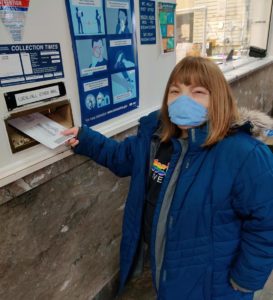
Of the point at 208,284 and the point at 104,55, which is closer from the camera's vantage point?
the point at 208,284

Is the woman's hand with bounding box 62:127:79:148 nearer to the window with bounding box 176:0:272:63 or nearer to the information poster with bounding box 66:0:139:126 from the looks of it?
the information poster with bounding box 66:0:139:126

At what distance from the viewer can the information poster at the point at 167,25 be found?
144 cm

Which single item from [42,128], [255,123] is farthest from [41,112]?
[255,123]

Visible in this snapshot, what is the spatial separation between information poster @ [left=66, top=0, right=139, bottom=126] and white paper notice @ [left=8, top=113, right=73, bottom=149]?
0.52 feet

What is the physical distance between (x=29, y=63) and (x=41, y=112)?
193mm

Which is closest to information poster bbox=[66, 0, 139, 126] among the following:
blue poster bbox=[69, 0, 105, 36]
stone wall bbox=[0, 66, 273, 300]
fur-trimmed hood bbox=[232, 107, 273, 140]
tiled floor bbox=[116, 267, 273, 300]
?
blue poster bbox=[69, 0, 105, 36]

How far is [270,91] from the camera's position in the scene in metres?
4.17

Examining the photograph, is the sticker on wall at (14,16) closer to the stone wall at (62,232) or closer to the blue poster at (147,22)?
the stone wall at (62,232)

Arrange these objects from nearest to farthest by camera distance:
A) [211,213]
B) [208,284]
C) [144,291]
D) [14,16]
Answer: [14,16]
[211,213]
[208,284]
[144,291]

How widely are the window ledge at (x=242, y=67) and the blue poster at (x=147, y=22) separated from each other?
133cm

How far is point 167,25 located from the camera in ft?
4.92

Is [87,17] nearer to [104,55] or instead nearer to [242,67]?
[104,55]

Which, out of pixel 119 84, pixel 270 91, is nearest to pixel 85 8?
pixel 119 84

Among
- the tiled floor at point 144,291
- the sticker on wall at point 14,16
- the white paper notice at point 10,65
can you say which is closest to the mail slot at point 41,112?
the white paper notice at point 10,65
